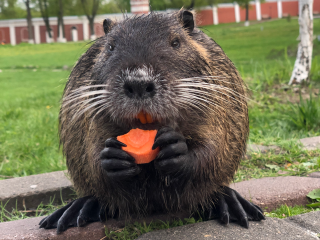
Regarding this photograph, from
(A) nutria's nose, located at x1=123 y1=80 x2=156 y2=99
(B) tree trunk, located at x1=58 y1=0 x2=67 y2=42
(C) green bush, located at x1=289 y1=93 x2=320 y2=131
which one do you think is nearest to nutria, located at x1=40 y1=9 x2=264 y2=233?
(A) nutria's nose, located at x1=123 y1=80 x2=156 y2=99

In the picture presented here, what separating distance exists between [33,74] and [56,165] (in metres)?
5.15

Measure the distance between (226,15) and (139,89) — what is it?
9.59 meters

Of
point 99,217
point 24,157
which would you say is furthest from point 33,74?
point 99,217

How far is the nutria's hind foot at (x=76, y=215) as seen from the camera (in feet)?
6.43

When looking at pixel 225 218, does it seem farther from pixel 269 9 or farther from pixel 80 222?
pixel 269 9

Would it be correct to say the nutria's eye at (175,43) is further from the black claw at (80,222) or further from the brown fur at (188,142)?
the black claw at (80,222)

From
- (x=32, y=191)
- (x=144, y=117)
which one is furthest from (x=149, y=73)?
(x=32, y=191)

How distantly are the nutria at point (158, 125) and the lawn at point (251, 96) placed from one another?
41 centimetres

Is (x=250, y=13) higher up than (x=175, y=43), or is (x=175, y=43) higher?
(x=250, y=13)

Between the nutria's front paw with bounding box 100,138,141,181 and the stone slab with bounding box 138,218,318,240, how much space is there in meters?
0.36

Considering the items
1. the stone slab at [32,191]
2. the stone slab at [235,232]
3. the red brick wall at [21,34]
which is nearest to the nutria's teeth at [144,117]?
the stone slab at [235,232]

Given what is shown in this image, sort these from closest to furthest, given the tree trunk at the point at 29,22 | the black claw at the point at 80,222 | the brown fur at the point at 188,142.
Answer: the brown fur at the point at 188,142
the black claw at the point at 80,222
the tree trunk at the point at 29,22

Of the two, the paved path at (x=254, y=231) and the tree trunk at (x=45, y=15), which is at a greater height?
the tree trunk at (x=45, y=15)

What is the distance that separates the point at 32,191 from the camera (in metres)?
2.64
